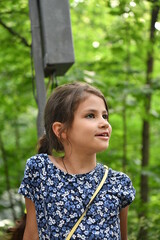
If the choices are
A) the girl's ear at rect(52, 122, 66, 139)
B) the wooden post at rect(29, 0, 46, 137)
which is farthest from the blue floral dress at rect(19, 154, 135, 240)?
the wooden post at rect(29, 0, 46, 137)

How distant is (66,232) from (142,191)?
15.9 feet

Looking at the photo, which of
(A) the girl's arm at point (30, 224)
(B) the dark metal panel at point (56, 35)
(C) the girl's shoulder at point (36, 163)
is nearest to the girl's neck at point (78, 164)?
(C) the girl's shoulder at point (36, 163)

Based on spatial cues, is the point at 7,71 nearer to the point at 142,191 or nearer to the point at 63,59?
the point at 142,191

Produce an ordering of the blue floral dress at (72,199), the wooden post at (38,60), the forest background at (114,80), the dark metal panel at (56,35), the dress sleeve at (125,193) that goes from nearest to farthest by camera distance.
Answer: the blue floral dress at (72,199) → the dress sleeve at (125,193) → the dark metal panel at (56,35) → the wooden post at (38,60) → the forest background at (114,80)

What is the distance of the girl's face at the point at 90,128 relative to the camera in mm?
2242

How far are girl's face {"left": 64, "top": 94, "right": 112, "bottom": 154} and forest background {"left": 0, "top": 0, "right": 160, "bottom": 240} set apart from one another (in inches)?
53.5

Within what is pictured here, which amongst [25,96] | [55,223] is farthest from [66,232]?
[25,96]

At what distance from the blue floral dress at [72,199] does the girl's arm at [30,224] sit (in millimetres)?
53

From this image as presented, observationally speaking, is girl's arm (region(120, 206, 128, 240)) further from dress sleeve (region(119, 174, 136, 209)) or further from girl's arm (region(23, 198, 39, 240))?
girl's arm (region(23, 198, 39, 240))

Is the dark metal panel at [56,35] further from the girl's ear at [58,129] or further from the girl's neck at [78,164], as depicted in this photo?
the girl's neck at [78,164]

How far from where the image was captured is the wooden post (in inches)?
136

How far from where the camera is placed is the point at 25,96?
7.46 m

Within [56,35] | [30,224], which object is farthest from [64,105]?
[56,35]

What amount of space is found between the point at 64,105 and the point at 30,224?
25.8 inches
